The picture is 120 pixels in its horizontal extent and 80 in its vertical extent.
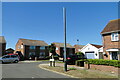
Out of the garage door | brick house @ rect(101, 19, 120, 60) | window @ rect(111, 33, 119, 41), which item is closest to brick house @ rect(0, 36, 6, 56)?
the garage door

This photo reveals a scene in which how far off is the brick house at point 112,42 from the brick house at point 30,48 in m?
29.5

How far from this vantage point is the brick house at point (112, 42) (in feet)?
59.9

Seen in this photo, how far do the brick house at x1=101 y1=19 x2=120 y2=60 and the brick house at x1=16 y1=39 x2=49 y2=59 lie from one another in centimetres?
2949

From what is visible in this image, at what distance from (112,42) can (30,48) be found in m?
32.1

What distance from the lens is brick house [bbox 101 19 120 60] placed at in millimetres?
18250

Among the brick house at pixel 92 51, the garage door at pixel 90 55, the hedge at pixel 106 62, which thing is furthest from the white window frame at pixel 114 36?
the garage door at pixel 90 55

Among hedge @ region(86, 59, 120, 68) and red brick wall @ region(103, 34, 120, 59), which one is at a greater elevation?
red brick wall @ region(103, 34, 120, 59)

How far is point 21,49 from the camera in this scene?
45375mm

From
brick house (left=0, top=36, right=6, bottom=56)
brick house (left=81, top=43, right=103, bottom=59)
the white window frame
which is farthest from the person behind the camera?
brick house (left=0, top=36, right=6, bottom=56)

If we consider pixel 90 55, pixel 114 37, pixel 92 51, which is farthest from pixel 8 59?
pixel 114 37

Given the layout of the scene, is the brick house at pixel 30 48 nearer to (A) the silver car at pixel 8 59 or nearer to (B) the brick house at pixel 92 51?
(A) the silver car at pixel 8 59

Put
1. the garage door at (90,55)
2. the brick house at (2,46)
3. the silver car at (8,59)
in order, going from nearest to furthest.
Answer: the silver car at (8,59)
the garage door at (90,55)
the brick house at (2,46)

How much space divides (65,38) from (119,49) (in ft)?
27.2

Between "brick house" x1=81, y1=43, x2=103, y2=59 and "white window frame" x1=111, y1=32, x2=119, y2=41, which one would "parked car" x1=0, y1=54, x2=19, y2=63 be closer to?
"brick house" x1=81, y1=43, x2=103, y2=59
